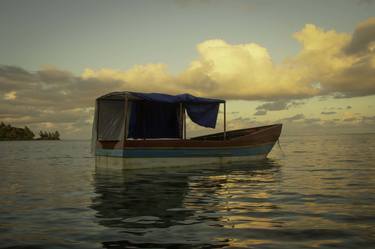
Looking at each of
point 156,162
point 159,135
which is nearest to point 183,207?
point 156,162

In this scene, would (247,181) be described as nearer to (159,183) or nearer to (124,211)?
(159,183)

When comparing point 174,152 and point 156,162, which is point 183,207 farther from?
point 174,152

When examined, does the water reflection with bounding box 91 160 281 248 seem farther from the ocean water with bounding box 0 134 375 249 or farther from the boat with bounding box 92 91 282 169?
the boat with bounding box 92 91 282 169

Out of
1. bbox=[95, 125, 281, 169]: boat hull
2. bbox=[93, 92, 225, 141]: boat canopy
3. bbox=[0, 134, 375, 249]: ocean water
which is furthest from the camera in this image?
bbox=[93, 92, 225, 141]: boat canopy

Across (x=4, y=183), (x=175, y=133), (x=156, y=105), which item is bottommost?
(x=4, y=183)

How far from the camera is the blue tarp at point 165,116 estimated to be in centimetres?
2098

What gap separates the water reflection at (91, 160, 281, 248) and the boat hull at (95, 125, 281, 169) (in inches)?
85.4

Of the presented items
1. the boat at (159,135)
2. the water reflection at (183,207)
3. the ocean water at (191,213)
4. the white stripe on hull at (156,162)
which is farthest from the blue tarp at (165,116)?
the ocean water at (191,213)

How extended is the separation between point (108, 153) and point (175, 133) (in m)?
4.30

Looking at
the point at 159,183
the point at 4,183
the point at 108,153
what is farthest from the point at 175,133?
the point at 4,183

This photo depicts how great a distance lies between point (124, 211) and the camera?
8.74 m

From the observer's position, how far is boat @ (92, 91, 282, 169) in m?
18.7

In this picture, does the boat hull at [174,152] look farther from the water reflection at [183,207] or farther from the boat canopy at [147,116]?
the water reflection at [183,207]

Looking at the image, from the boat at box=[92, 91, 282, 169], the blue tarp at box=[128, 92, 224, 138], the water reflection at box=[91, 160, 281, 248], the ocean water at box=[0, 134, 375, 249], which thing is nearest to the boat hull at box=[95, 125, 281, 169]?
the boat at box=[92, 91, 282, 169]
